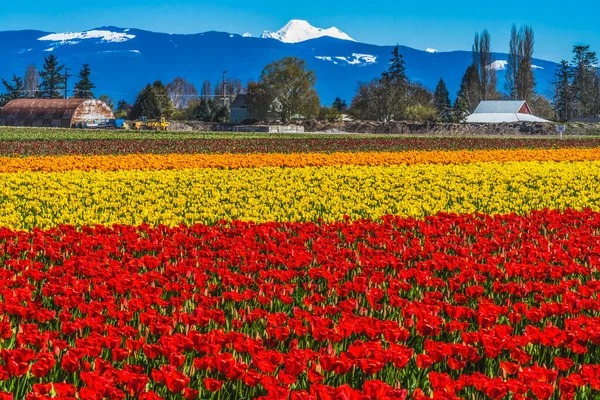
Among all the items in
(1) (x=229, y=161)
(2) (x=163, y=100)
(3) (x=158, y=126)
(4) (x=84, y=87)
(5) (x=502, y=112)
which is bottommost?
(1) (x=229, y=161)

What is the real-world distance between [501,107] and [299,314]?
84347mm


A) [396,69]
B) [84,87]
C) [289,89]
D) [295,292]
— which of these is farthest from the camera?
[84,87]

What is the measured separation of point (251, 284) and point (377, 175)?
1039 cm

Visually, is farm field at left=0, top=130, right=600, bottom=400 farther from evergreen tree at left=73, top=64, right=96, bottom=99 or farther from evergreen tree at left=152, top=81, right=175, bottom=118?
evergreen tree at left=73, top=64, right=96, bottom=99

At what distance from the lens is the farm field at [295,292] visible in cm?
365

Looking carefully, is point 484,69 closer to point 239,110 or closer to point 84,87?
point 239,110

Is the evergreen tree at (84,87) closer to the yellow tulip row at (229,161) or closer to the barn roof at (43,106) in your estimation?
the barn roof at (43,106)

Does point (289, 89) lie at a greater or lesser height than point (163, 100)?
greater

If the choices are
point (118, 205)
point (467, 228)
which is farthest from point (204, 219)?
point (467, 228)

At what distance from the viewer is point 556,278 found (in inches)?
249

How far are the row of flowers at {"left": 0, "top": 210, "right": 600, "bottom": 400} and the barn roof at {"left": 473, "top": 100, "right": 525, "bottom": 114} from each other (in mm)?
78493

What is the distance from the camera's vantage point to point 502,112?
84.2 m

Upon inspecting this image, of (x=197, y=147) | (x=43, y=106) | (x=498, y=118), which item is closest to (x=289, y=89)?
(x=498, y=118)

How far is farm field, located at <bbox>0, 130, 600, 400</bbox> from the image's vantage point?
12.0 feet
